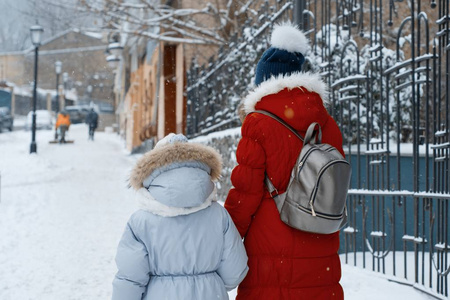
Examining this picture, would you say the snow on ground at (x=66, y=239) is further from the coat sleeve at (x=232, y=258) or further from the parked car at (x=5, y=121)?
the parked car at (x=5, y=121)

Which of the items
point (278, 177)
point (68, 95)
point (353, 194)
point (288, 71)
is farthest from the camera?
point (68, 95)

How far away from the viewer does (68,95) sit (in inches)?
2808

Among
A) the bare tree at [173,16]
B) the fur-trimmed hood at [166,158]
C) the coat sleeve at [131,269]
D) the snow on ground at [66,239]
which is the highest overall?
the bare tree at [173,16]

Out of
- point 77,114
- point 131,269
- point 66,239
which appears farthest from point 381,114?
point 77,114

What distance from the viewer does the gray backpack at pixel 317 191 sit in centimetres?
256

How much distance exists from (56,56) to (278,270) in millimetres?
77262

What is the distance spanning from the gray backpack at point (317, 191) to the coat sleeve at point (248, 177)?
0.49 feet

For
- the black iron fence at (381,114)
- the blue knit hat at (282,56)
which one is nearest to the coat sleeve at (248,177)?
the blue knit hat at (282,56)

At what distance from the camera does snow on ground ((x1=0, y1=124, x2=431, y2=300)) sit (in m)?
4.93

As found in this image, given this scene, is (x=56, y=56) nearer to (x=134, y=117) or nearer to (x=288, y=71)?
(x=134, y=117)

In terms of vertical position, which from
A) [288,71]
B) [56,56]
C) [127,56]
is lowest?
[288,71]

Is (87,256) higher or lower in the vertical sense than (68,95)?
lower

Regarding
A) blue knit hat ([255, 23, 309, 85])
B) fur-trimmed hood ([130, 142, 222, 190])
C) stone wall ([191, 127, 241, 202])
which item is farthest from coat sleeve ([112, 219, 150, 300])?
stone wall ([191, 127, 241, 202])

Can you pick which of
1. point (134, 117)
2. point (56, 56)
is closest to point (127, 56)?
point (134, 117)
